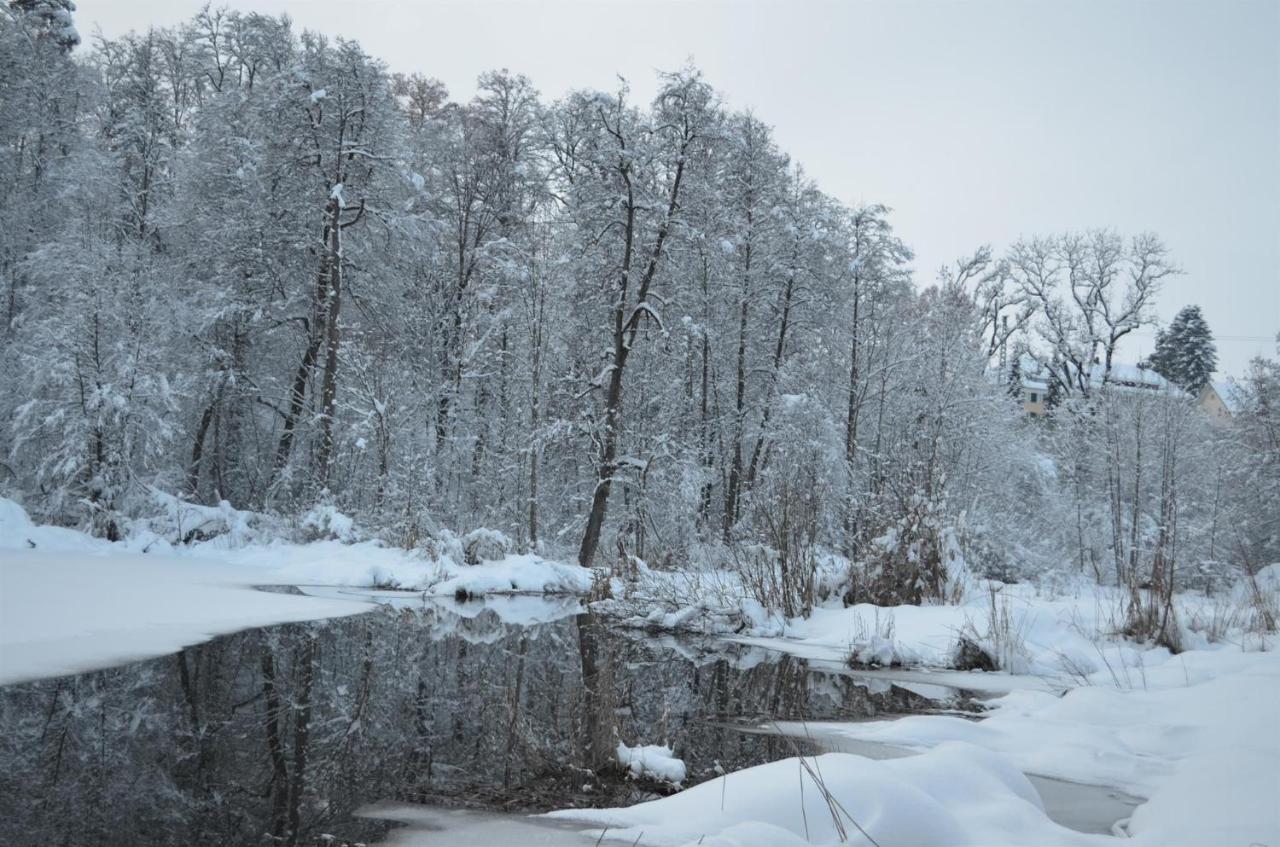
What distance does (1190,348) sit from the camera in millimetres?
50875

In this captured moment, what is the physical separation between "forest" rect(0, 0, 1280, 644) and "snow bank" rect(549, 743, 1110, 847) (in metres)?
9.90

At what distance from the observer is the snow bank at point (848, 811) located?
2811 mm

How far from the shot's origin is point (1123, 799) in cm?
382

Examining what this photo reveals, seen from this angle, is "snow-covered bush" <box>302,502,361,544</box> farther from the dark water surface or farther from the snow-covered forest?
the dark water surface

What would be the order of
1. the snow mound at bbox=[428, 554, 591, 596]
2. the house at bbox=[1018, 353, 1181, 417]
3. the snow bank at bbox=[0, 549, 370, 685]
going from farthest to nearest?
1. the house at bbox=[1018, 353, 1181, 417]
2. the snow mound at bbox=[428, 554, 591, 596]
3. the snow bank at bbox=[0, 549, 370, 685]

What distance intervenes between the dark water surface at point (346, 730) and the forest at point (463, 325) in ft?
22.2

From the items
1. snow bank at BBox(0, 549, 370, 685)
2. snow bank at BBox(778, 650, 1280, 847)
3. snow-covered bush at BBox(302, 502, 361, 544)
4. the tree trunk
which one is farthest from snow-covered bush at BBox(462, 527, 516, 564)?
snow bank at BBox(778, 650, 1280, 847)

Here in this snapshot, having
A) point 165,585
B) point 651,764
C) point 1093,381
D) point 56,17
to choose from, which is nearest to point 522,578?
point 165,585

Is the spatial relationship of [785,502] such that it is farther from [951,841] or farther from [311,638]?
[951,841]

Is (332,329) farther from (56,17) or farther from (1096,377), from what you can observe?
(1096,377)

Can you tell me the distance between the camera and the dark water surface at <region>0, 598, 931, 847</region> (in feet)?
10.7

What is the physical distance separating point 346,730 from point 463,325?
17878mm

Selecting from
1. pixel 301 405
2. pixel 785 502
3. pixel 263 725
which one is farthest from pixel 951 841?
pixel 301 405

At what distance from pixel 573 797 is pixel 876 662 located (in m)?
5.21
